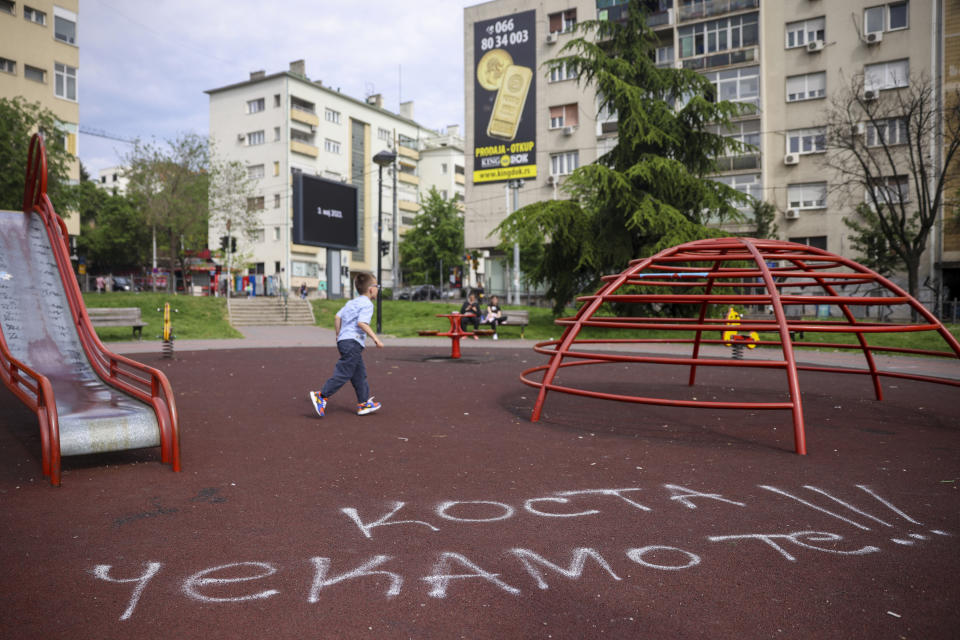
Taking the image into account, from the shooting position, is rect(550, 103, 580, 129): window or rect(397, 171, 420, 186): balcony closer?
rect(550, 103, 580, 129): window

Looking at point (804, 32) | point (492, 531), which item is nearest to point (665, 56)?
point (804, 32)

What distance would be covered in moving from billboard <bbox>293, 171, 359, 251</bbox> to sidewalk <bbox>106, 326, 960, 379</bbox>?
11.7m

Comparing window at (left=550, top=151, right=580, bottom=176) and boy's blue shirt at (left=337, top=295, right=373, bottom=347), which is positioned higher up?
window at (left=550, top=151, right=580, bottom=176)

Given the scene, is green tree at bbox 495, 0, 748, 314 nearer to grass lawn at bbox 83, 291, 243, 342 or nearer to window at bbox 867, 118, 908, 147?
grass lawn at bbox 83, 291, 243, 342

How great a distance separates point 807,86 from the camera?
3531 centimetres

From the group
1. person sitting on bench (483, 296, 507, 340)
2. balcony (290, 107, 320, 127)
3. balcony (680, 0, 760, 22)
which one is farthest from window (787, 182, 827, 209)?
balcony (290, 107, 320, 127)

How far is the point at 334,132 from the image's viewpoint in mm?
65062

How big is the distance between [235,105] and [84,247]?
19574mm

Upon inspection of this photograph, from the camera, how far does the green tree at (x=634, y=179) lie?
21172mm

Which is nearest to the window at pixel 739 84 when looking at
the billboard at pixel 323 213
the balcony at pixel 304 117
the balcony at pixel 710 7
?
the balcony at pixel 710 7

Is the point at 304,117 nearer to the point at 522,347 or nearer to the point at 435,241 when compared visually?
the point at 435,241

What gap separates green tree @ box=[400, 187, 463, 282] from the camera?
56531 millimetres

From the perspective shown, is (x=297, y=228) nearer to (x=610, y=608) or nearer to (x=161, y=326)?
(x=161, y=326)

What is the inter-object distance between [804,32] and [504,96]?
16.2 meters
